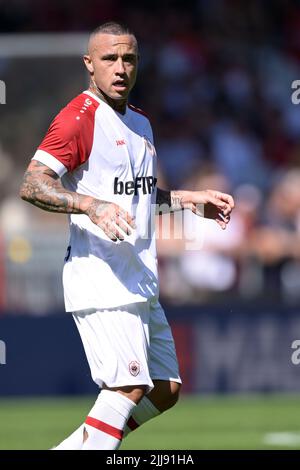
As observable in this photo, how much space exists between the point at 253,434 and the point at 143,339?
161 inches

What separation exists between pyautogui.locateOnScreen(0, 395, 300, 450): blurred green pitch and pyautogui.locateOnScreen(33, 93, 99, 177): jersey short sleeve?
3.59 m

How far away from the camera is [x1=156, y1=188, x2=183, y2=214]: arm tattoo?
7.18 meters

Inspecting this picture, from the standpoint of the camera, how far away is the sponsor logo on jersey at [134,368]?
6434 millimetres

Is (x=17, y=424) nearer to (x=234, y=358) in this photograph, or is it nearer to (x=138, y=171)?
(x=234, y=358)

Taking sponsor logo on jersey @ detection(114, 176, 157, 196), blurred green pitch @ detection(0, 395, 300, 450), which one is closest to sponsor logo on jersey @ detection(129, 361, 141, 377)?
sponsor logo on jersey @ detection(114, 176, 157, 196)

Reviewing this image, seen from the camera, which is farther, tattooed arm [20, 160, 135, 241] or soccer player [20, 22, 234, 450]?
soccer player [20, 22, 234, 450]

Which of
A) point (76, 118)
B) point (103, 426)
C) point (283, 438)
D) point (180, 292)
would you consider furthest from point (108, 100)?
point (180, 292)

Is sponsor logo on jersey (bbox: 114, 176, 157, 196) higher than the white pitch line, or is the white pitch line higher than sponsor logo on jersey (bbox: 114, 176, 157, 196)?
sponsor logo on jersey (bbox: 114, 176, 157, 196)

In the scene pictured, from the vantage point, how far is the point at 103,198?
6.54m

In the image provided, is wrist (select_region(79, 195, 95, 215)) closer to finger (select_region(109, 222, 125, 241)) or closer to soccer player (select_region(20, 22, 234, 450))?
soccer player (select_region(20, 22, 234, 450))

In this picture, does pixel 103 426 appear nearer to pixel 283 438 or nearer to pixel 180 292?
pixel 283 438

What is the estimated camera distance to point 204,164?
48.3 ft

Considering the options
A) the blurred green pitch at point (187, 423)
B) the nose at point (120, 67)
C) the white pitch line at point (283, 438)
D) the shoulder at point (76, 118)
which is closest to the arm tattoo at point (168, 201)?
the shoulder at point (76, 118)

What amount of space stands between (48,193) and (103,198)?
0.43 metres
